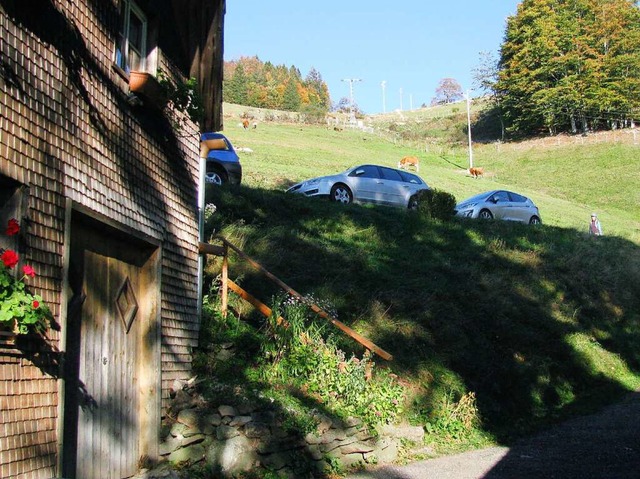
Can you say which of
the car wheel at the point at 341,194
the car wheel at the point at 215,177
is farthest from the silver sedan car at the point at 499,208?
the car wheel at the point at 215,177

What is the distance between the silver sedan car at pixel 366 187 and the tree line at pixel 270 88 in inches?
2735

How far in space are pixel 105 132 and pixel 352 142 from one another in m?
58.5

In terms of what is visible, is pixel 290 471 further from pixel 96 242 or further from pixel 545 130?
pixel 545 130

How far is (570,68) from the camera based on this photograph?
226 ft

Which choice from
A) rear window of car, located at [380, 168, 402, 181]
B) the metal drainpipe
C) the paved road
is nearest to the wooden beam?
the metal drainpipe

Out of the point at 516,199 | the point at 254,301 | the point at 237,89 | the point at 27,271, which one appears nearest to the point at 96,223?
the point at 27,271

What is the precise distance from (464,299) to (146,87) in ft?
29.9

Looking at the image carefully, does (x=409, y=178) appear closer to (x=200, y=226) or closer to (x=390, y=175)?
(x=390, y=175)

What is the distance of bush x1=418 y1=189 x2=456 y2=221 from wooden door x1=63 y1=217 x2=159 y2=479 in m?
14.1

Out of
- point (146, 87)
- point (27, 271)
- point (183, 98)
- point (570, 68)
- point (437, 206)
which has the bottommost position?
point (27, 271)

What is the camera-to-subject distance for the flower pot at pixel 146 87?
783 centimetres

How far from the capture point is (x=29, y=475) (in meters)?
5.25

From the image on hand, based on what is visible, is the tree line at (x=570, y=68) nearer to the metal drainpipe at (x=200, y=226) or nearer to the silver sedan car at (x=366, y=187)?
the silver sedan car at (x=366, y=187)

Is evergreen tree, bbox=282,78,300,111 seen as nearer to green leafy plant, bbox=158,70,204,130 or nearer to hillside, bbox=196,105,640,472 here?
hillside, bbox=196,105,640,472
